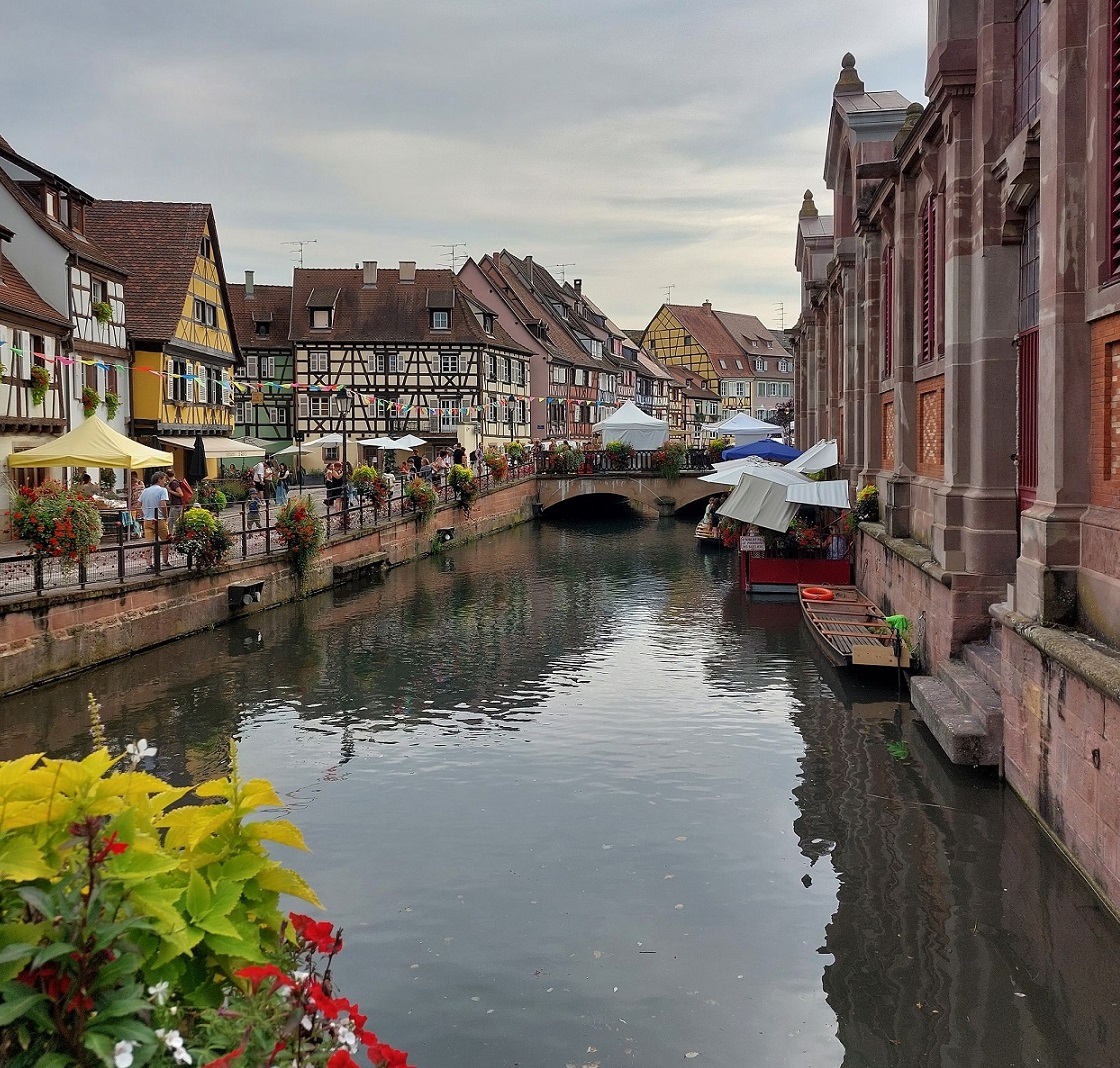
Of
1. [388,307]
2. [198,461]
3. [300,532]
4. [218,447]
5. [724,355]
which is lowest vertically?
[300,532]

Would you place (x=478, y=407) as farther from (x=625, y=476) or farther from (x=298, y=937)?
(x=298, y=937)

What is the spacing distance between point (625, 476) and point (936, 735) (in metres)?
40.1

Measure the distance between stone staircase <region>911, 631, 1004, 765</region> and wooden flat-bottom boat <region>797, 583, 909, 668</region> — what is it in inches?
74.1

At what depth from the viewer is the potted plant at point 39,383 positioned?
997 inches

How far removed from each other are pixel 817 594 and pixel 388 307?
39778 millimetres

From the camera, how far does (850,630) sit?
60.1 ft

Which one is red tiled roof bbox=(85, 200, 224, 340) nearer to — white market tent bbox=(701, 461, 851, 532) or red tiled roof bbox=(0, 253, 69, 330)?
red tiled roof bbox=(0, 253, 69, 330)

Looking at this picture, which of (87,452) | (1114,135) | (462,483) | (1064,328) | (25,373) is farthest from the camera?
(462,483)

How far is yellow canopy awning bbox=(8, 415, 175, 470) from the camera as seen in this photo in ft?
68.2

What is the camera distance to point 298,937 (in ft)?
11.2

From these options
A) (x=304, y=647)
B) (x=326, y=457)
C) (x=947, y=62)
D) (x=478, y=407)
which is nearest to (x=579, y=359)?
(x=478, y=407)

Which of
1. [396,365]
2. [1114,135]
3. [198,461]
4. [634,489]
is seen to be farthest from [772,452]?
[1114,135]

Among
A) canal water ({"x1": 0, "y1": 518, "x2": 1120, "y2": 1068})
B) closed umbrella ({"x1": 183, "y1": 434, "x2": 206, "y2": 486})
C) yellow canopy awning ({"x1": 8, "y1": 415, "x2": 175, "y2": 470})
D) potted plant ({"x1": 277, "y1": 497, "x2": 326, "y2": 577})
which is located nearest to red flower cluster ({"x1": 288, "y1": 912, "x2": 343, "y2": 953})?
canal water ({"x1": 0, "y1": 518, "x2": 1120, "y2": 1068})

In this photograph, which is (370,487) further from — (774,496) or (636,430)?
(636,430)
